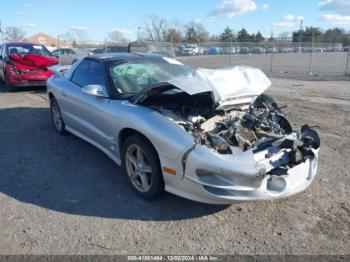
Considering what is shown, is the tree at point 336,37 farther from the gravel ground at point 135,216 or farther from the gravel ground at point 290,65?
the gravel ground at point 135,216

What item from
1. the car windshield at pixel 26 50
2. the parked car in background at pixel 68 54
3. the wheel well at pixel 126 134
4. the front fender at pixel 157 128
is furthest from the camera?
the parked car in background at pixel 68 54

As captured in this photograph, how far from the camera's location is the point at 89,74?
4.81 metres

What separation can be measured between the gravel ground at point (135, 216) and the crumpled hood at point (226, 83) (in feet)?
3.94

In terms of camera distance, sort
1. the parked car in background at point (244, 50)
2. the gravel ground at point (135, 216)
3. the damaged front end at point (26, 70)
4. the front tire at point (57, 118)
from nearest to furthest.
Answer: the gravel ground at point (135, 216) → the front tire at point (57, 118) → the damaged front end at point (26, 70) → the parked car in background at point (244, 50)

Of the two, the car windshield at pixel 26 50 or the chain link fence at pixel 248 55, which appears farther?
the chain link fence at pixel 248 55

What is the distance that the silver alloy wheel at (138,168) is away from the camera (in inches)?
139

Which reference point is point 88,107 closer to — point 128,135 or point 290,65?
point 128,135

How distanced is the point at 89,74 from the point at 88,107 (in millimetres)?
656

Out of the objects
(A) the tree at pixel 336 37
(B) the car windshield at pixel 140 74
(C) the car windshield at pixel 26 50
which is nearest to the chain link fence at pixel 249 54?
(A) the tree at pixel 336 37

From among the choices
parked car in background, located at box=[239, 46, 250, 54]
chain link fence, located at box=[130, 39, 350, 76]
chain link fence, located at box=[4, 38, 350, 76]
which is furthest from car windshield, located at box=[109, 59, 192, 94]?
parked car in background, located at box=[239, 46, 250, 54]

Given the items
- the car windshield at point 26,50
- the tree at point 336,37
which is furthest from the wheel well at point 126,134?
the tree at point 336,37

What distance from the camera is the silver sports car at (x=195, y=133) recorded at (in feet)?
9.62

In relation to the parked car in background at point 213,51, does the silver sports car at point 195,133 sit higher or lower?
lower

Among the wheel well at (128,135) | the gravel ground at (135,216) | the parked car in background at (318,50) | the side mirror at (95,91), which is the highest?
the parked car in background at (318,50)
